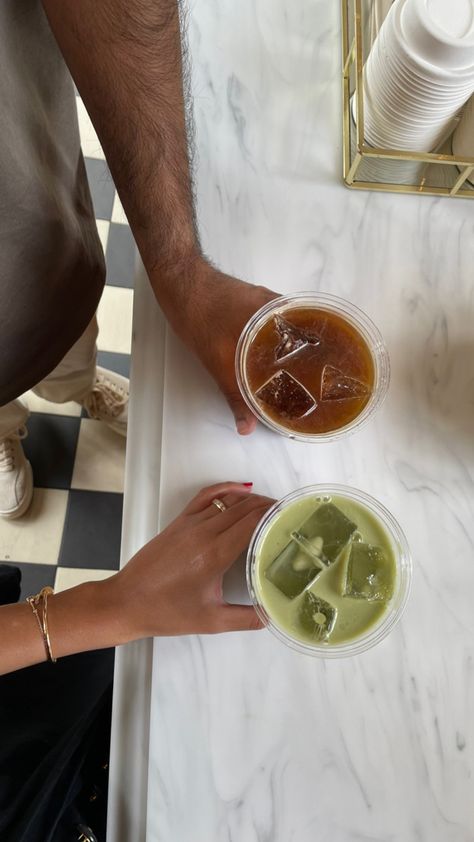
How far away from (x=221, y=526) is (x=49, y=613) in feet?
0.83

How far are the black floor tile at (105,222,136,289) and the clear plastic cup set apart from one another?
1.16 meters

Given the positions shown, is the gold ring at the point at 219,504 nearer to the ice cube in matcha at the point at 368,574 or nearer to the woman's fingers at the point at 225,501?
the woman's fingers at the point at 225,501

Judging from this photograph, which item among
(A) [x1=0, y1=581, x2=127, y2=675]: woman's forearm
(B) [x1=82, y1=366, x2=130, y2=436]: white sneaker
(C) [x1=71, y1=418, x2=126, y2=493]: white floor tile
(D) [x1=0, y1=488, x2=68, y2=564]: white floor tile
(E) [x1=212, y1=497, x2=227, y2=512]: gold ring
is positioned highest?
(E) [x1=212, y1=497, x2=227, y2=512]: gold ring

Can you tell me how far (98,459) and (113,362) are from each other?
30 cm

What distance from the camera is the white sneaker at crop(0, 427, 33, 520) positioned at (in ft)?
4.91

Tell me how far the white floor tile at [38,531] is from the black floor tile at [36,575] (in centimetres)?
1

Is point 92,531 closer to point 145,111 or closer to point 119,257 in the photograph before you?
point 119,257

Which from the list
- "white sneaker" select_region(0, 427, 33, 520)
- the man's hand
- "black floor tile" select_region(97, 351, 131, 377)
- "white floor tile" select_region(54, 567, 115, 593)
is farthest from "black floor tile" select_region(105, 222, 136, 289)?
the man's hand

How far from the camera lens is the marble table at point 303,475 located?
70cm

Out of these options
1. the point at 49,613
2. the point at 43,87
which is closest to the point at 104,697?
the point at 49,613

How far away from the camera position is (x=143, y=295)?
2.97ft

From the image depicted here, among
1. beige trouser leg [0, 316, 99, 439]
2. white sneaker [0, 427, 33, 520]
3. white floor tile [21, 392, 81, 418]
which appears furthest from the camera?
white floor tile [21, 392, 81, 418]

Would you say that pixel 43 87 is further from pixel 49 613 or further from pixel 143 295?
pixel 49 613

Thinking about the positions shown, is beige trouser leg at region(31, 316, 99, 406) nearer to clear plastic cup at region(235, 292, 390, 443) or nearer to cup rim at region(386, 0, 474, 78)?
clear plastic cup at region(235, 292, 390, 443)
